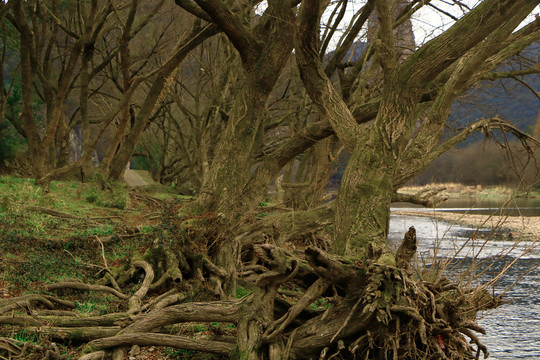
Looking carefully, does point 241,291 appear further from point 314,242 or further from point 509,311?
point 509,311

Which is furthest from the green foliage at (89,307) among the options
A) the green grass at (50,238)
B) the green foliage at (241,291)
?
the green foliage at (241,291)

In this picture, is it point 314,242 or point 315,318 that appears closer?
point 315,318

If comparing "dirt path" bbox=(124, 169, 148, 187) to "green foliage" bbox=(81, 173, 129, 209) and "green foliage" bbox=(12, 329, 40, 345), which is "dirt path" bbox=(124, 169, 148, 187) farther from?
"green foliage" bbox=(12, 329, 40, 345)

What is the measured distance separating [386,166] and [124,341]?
3.54m

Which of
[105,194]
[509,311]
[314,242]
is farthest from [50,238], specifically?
[509,311]

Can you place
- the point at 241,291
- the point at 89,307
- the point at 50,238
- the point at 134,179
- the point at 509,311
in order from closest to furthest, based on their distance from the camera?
the point at 89,307
the point at 241,291
the point at 50,238
the point at 509,311
the point at 134,179

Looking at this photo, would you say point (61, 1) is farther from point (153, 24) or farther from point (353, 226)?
point (353, 226)

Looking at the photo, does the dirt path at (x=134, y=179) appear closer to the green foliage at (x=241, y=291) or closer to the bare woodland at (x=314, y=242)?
the bare woodland at (x=314, y=242)

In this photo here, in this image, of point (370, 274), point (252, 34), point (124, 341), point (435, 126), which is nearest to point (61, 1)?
point (252, 34)

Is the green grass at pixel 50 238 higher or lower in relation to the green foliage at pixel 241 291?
higher

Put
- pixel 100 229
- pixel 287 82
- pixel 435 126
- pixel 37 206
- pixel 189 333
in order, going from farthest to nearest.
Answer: pixel 287 82 < pixel 37 206 < pixel 100 229 < pixel 435 126 < pixel 189 333

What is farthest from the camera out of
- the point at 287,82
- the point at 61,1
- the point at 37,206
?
the point at 287,82

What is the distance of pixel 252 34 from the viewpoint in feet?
28.1

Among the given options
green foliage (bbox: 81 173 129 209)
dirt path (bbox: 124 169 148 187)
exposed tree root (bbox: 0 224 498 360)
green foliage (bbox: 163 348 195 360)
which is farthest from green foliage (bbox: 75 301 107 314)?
dirt path (bbox: 124 169 148 187)
